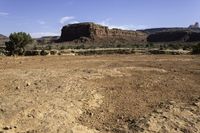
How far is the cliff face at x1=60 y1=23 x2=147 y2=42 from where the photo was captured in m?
122

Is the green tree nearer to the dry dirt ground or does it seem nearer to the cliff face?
the dry dirt ground

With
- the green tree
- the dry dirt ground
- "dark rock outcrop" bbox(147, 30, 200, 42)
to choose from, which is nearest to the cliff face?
"dark rock outcrop" bbox(147, 30, 200, 42)

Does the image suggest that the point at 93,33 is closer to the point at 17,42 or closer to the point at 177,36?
the point at 177,36

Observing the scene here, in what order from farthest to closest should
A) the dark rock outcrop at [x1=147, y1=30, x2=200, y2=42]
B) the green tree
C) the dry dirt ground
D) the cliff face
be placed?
the cliff face → the dark rock outcrop at [x1=147, y1=30, x2=200, y2=42] → the green tree → the dry dirt ground

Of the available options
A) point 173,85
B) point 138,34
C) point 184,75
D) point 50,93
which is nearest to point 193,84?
point 173,85

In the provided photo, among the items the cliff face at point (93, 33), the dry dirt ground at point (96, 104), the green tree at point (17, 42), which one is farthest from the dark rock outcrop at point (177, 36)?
the dry dirt ground at point (96, 104)

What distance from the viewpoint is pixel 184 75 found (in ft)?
53.0

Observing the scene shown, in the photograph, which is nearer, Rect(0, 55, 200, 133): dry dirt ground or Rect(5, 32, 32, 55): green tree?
Rect(0, 55, 200, 133): dry dirt ground

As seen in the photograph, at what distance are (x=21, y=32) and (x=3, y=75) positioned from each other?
2988 centimetres

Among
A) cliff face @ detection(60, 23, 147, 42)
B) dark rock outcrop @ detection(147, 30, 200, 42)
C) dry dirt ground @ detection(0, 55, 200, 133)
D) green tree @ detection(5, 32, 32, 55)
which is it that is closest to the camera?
dry dirt ground @ detection(0, 55, 200, 133)

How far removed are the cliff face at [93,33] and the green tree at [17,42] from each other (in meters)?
77.2

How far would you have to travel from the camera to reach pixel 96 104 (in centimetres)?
1070

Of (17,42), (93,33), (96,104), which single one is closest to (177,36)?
(93,33)

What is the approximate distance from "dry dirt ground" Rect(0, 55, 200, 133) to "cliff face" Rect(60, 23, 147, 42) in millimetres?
107203
